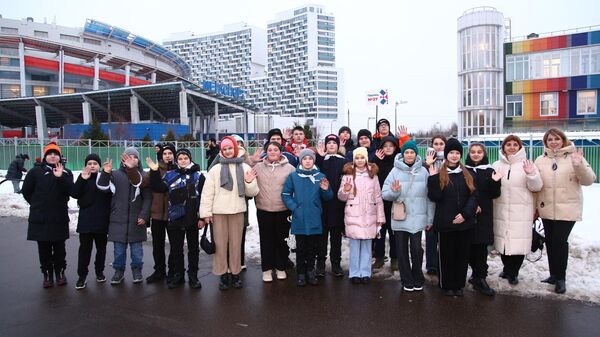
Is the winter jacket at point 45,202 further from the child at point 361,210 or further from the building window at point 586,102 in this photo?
the building window at point 586,102

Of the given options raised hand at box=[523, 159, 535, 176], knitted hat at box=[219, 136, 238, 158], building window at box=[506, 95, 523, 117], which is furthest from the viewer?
building window at box=[506, 95, 523, 117]

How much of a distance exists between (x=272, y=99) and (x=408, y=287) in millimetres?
146384

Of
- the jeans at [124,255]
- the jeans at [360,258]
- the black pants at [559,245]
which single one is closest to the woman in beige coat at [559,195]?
the black pants at [559,245]

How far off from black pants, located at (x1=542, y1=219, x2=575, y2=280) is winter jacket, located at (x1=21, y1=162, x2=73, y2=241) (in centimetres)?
584

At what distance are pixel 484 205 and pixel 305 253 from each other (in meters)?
2.23

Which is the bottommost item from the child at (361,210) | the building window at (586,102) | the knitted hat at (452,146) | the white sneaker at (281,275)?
the white sneaker at (281,275)

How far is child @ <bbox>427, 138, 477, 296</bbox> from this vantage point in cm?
470

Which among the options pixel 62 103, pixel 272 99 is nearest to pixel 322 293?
pixel 62 103

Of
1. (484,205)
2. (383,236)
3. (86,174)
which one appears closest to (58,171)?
(86,174)

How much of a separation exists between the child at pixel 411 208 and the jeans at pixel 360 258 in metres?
0.45

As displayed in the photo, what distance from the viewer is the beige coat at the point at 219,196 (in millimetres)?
5250

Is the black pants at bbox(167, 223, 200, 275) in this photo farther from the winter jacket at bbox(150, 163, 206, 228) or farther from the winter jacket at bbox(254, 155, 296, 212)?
the winter jacket at bbox(254, 155, 296, 212)

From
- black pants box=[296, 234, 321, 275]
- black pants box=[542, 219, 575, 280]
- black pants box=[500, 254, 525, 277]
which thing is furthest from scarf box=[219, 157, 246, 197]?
black pants box=[542, 219, 575, 280]

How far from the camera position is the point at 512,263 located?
5.02m
